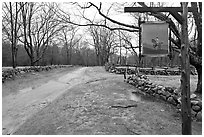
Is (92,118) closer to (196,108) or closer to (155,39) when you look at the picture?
(155,39)

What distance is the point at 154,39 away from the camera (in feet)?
12.1

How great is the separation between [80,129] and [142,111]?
222 cm

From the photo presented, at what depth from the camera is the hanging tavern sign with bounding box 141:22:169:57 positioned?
142 inches

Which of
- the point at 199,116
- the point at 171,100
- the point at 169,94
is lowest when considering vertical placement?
the point at 199,116

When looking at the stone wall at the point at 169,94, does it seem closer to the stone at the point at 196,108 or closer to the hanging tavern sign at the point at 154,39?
the stone at the point at 196,108

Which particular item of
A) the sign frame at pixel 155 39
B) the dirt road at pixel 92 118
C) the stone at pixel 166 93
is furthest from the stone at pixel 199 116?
the sign frame at pixel 155 39

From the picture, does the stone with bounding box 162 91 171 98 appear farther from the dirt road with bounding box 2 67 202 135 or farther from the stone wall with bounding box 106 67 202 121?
the dirt road with bounding box 2 67 202 135

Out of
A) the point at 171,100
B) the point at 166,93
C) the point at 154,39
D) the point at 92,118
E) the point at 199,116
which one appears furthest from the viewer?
the point at 166,93

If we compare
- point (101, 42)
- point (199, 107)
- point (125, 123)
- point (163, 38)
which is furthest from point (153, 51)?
point (101, 42)

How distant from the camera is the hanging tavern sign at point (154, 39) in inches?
142

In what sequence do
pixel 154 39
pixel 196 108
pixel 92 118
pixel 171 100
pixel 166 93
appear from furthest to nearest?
pixel 166 93
pixel 171 100
pixel 196 108
pixel 92 118
pixel 154 39

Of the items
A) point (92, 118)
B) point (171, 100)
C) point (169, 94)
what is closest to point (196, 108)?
point (171, 100)

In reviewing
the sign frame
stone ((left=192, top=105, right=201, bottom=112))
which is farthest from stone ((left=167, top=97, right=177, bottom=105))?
the sign frame

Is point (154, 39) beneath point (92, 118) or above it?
above
